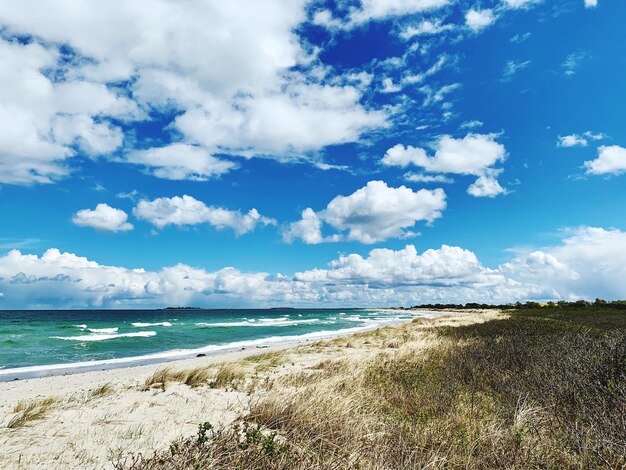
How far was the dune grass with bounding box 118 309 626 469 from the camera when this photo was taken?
15.2 ft

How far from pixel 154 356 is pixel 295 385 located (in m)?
19.6

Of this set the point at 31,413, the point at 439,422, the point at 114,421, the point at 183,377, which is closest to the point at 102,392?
the point at 183,377

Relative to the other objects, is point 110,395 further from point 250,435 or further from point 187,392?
point 250,435

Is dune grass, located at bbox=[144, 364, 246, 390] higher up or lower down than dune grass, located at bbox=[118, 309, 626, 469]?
lower down

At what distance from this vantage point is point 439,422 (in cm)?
615

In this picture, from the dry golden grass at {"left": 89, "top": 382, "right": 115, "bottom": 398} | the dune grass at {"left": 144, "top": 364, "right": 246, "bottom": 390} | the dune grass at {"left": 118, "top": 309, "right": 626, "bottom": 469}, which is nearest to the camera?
the dune grass at {"left": 118, "top": 309, "right": 626, "bottom": 469}

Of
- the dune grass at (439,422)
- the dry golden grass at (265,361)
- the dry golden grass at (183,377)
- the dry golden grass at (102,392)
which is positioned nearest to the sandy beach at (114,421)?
the dry golden grass at (102,392)

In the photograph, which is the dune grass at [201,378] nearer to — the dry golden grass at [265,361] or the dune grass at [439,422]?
the dune grass at [439,422]

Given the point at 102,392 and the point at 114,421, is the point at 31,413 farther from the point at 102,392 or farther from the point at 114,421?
the point at 102,392

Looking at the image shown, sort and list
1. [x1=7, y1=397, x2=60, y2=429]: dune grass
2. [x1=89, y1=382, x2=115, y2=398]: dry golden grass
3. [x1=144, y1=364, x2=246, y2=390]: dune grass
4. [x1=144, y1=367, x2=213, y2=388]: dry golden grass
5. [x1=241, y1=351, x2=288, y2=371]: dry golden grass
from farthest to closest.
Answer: [x1=241, y1=351, x2=288, y2=371]: dry golden grass
[x1=144, y1=367, x2=213, y2=388]: dry golden grass
[x1=144, y1=364, x2=246, y2=390]: dune grass
[x1=89, y1=382, x2=115, y2=398]: dry golden grass
[x1=7, y1=397, x2=60, y2=429]: dune grass

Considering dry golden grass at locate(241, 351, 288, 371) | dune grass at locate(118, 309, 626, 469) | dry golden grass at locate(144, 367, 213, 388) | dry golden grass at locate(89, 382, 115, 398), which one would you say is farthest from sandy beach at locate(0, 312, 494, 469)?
dry golden grass at locate(241, 351, 288, 371)

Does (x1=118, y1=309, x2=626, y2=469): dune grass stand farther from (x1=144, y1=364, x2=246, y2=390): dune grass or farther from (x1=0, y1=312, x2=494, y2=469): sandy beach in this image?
(x1=144, y1=364, x2=246, y2=390): dune grass

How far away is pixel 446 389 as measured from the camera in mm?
8164

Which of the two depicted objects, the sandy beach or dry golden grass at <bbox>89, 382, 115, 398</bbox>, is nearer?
the sandy beach
